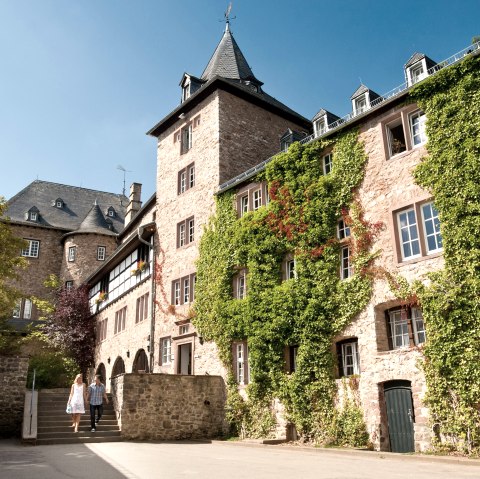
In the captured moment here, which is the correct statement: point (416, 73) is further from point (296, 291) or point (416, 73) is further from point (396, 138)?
point (296, 291)

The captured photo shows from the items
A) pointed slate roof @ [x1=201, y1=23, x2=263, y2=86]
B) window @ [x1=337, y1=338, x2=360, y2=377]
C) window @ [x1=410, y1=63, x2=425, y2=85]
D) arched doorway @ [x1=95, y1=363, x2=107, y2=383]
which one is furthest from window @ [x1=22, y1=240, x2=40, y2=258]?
window @ [x1=410, y1=63, x2=425, y2=85]

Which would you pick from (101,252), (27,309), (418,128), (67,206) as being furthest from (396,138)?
(67,206)

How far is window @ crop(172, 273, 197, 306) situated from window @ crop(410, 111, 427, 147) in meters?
10.4

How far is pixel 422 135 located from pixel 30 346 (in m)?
30.0

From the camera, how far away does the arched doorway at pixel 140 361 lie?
24.9m

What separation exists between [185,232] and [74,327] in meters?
15.4

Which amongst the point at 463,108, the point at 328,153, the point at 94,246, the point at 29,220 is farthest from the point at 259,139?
the point at 29,220

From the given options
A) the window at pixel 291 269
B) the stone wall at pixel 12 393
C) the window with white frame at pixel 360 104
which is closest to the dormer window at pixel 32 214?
the stone wall at pixel 12 393

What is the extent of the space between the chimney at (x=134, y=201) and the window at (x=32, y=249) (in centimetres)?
744

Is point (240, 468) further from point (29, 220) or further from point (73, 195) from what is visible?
point (73, 195)

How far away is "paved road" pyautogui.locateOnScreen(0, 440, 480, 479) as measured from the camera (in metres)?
8.21

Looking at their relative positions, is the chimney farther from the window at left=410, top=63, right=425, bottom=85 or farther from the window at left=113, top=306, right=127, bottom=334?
the window at left=410, top=63, right=425, bottom=85

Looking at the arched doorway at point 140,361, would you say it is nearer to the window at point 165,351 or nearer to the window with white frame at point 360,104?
the window at point 165,351

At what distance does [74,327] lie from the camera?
3431 cm
